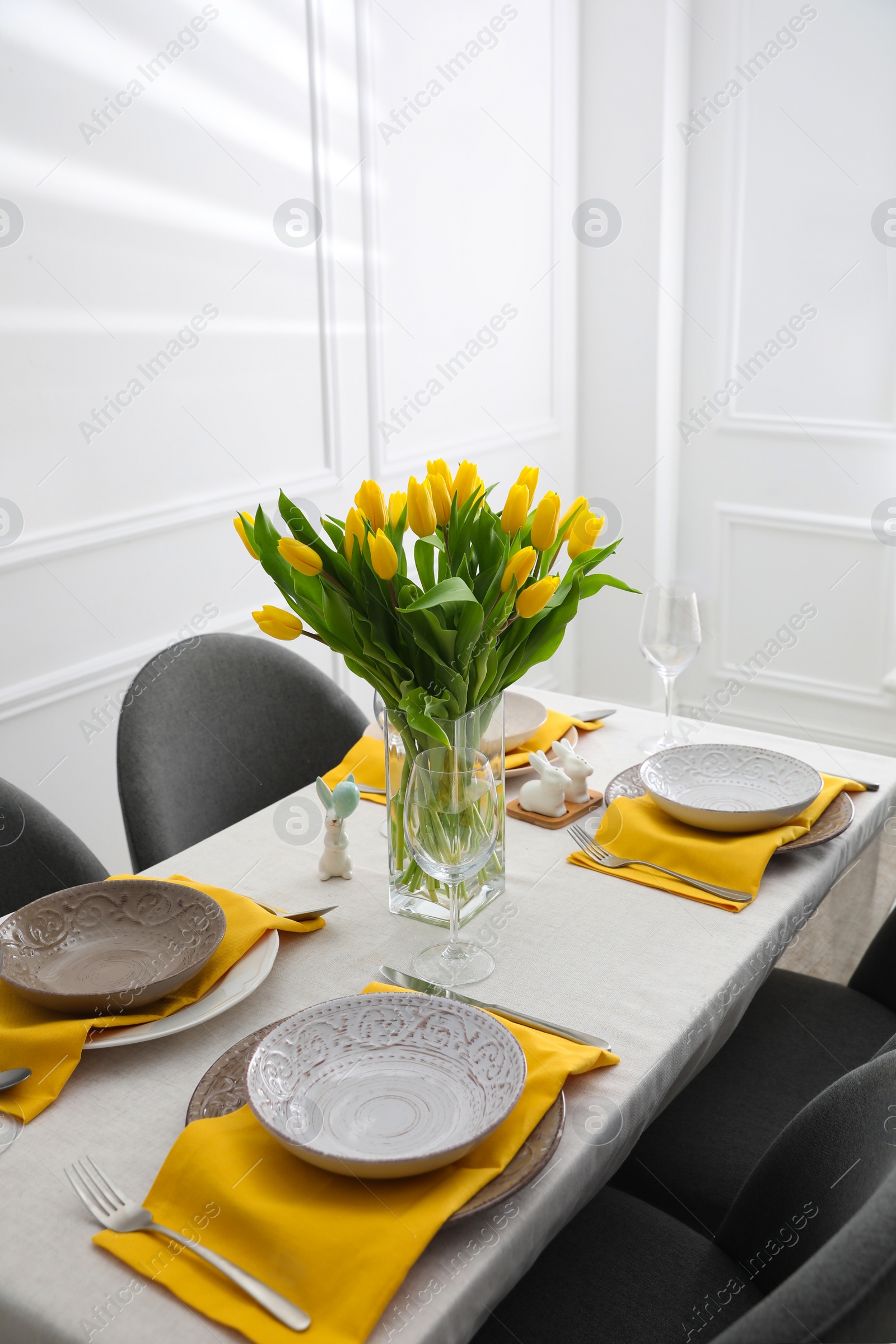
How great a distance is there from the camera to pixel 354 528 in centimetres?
108

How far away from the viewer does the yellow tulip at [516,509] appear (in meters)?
1.08

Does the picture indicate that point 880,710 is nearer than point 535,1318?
No

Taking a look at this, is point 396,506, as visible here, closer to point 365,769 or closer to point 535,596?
point 535,596

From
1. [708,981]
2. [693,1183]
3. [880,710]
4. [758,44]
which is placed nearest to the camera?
[708,981]

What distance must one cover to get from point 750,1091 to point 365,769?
0.63 metres

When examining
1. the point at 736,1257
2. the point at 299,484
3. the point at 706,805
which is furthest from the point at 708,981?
the point at 299,484

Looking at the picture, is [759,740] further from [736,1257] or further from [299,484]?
[299,484]

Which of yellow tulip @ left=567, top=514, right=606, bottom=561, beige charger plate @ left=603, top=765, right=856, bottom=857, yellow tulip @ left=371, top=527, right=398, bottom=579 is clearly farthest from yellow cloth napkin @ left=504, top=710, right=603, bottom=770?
yellow tulip @ left=371, top=527, right=398, bottom=579

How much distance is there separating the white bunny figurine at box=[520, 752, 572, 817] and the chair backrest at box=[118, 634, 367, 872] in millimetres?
453

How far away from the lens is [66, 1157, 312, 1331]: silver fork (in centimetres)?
73

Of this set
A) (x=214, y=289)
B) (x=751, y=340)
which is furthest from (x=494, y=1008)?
(x=751, y=340)

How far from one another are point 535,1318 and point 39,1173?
45 cm

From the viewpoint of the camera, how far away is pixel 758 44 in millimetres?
3107

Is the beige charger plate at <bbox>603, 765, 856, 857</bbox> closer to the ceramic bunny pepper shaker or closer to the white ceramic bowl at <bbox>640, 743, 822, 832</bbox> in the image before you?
the white ceramic bowl at <bbox>640, 743, 822, 832</bbox>
